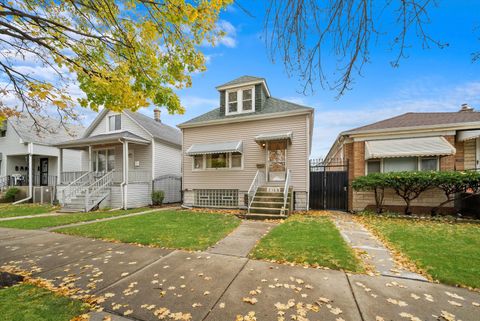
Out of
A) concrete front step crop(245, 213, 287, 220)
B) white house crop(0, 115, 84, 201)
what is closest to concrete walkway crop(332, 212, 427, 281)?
concrete front step crop(245, 213, 287, 220)

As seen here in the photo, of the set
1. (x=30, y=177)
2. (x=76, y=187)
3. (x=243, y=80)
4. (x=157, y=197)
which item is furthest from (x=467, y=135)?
(x=30, y=177)

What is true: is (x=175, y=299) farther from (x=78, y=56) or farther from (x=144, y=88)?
(x=78, y=56)

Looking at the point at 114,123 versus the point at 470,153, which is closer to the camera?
the point at 470,153

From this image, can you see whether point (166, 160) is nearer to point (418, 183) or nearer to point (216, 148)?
point (216, 148)

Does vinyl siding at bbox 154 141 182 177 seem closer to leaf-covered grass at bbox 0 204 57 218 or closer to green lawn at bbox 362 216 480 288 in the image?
leaf-covered grass at bbox 0 204 57 218

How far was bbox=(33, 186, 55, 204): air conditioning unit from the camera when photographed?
15.9 metres

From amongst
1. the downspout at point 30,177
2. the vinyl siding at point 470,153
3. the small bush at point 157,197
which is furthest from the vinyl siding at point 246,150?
the downspout at point 30,177

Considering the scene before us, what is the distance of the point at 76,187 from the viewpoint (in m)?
12.4

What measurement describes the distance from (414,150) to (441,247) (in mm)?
5925

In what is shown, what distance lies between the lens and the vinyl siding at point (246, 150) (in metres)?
10.8

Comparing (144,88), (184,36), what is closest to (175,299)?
(144,88)

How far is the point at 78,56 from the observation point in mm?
4957

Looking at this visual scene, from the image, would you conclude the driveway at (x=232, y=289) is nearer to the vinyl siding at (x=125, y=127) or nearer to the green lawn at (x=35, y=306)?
the green lawn at (x=35, y=306)

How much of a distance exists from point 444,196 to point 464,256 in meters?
6.67
